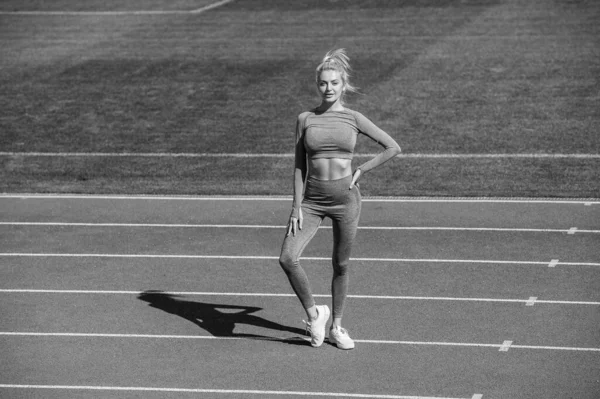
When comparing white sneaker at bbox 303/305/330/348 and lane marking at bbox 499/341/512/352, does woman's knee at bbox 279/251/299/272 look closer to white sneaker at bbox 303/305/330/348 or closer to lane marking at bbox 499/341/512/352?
white sneaker at bbox 303/305/330/348

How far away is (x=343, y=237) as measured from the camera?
323 inches

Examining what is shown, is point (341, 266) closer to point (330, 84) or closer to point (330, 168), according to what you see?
point (330, 168)

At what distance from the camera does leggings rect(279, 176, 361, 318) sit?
8023 millimetres

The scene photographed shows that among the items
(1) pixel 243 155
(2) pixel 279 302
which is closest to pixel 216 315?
(2) pixel 279 302

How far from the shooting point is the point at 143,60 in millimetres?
23531

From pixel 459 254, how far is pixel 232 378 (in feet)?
13.0

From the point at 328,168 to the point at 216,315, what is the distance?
2.14 m

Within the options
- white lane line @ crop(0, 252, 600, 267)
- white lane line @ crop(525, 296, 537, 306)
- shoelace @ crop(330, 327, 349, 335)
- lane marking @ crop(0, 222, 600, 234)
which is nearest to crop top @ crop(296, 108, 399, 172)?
shoelace @ crop(330, 327, 349, 335)

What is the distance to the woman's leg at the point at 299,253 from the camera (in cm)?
798

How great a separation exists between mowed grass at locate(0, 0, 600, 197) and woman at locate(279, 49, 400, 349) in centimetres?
582

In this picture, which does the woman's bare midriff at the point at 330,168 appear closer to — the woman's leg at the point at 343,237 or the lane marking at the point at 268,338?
the woman's leg at the point at 343,237

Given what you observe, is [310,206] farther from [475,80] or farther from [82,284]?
[475,80]

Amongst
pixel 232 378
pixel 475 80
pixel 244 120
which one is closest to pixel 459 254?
pixel 232 378

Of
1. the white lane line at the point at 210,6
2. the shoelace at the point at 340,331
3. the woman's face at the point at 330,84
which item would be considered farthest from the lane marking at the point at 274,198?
the white lane line at the point at 210,6
